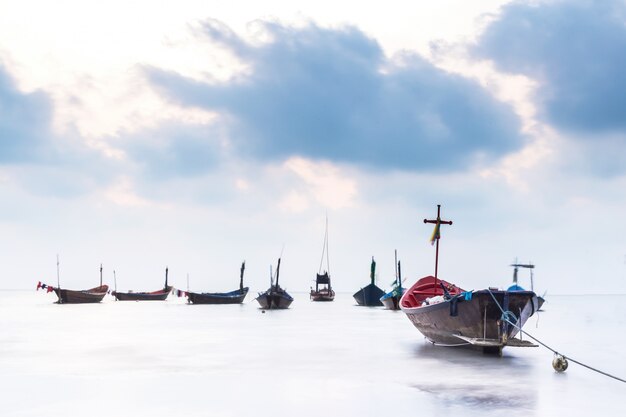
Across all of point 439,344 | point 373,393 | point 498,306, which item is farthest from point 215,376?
point 439,344

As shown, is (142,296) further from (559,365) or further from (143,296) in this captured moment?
(559,365)

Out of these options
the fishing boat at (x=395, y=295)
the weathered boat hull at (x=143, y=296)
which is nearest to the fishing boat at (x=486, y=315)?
the fishing boat at (x=395, y=295)

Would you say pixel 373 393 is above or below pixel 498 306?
below

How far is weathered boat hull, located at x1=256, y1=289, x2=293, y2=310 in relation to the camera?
83062 millimetres

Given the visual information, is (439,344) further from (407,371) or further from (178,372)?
(178,372)

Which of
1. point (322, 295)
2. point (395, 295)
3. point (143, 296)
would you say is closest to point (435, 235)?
point (395, 295)

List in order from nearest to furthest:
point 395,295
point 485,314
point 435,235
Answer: point 485,314 → point 435,235 → point 395,295

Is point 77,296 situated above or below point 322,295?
above

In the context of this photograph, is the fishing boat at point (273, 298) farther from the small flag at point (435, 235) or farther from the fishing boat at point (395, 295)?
the small flag at point (435, 235)

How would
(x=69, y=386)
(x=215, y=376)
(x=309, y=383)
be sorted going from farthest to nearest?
(x=215, y=376) < (x=309, y=383) < (x=69, y=386)

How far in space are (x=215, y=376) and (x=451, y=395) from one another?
7.74 meters

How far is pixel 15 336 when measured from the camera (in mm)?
39188

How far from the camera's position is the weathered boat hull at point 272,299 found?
83062 millimetres

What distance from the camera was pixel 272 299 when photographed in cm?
8362
